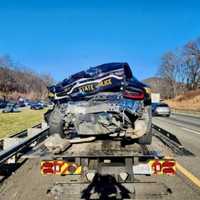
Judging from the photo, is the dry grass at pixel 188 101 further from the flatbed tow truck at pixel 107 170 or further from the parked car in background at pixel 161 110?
the flatbed tow truck at pixel 107 170

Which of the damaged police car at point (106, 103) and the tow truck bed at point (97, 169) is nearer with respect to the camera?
the tow truck bed at point (97, 169)

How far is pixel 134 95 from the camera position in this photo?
22.4ft

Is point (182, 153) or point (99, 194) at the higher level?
point (182, 153)

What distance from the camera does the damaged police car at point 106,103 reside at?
6.51 metres

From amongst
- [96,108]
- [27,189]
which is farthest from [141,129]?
[27,189]

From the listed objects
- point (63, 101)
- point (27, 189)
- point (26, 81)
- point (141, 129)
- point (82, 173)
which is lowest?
point (27, 189)

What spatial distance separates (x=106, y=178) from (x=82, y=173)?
0.48 m

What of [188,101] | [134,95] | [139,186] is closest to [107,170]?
[139,186]

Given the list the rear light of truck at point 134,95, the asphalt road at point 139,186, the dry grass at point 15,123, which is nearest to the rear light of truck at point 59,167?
the asphalt road at point 139,186

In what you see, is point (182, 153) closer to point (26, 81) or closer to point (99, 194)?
point (99, 194)

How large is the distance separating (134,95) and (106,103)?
1.79 ft

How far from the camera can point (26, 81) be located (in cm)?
16225

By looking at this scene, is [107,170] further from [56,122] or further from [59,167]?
[56,122]

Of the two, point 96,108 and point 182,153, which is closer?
point 182,153
